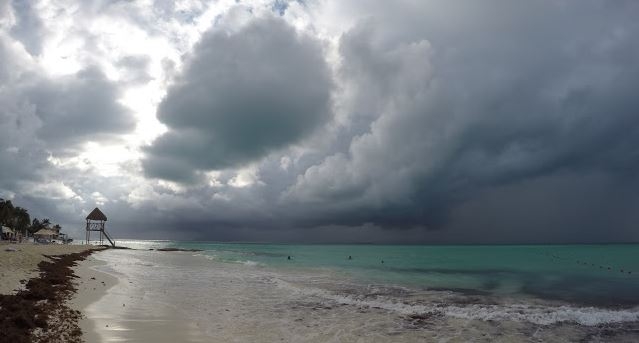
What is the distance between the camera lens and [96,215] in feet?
331

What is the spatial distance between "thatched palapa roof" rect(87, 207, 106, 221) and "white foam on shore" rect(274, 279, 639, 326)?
96872 mm

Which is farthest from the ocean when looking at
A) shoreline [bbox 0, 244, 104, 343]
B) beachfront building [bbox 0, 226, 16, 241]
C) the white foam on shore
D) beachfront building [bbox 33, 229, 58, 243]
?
beachfront building [bbox 33, 229, 58, 243]

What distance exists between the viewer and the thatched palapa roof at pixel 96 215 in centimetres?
10000

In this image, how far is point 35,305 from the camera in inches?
588

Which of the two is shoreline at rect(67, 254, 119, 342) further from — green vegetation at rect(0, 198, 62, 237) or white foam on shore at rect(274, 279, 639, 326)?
green vegetation at rect(0, 198, 62, 237)

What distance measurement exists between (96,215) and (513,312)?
106 m

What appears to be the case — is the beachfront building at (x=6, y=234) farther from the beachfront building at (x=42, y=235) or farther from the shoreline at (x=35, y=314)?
the shoreline at (x=35, y=314)

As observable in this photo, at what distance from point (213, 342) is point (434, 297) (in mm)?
17293

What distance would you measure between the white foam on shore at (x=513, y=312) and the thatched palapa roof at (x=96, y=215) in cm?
9687

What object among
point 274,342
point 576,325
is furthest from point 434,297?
point 274,342

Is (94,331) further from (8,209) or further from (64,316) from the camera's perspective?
(8,209)

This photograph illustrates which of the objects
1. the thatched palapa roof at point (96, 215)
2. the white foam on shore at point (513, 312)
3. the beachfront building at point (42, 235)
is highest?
the thatched palapa roof at point (96, 215)

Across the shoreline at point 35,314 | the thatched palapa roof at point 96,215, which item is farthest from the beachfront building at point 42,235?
the shoreline at point 35,314

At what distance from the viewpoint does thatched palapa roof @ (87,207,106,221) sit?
100 metres
